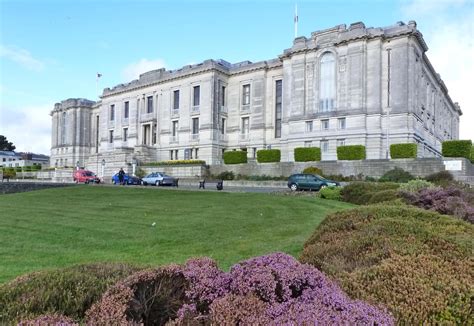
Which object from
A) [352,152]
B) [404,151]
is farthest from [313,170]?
[404,151]

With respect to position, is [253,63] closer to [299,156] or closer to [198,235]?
[299,156]

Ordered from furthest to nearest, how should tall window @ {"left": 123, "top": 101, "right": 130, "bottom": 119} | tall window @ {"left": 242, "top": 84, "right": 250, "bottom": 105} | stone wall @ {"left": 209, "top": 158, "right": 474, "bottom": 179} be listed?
tall window @ {"left": 123, "top": 101, "right": 130, "bottom": 119} < tall window @ {"left": 242, "top": 84, "right": 250, "bottom": 105} < stone wall @ {"left": 209, "top": 158, "right": 474, "bottom": 179}

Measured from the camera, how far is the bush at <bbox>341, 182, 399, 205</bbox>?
19.5 m

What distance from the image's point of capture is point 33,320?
90.8 inches

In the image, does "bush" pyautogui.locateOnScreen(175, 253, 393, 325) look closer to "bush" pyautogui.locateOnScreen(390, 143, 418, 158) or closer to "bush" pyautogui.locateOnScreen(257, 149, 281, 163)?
"bush" pyautogui.locateOnScreen(390, 143, 418, 158)

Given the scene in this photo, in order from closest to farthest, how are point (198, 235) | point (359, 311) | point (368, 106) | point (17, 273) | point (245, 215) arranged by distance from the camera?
point (359, 311)
point (17, 273)
point (198, 235)
point (245, 215)
point (368, 106)

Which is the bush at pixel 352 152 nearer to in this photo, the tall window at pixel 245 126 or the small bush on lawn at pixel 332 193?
the small bush on lawn at pixel 332 193

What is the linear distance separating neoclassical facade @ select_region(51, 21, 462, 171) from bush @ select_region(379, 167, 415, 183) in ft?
31.1

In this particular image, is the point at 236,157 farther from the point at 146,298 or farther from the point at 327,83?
the point at 146,298

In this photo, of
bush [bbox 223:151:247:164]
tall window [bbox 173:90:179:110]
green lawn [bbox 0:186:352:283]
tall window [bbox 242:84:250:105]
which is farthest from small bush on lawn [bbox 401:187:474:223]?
tall window [bbox 173:90:179:110]

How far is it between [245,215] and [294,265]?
10.5 metres

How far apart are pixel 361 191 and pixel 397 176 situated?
12333mm

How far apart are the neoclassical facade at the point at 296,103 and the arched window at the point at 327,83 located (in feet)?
0.40

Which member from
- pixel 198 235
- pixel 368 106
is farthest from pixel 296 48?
pixel 198 235
